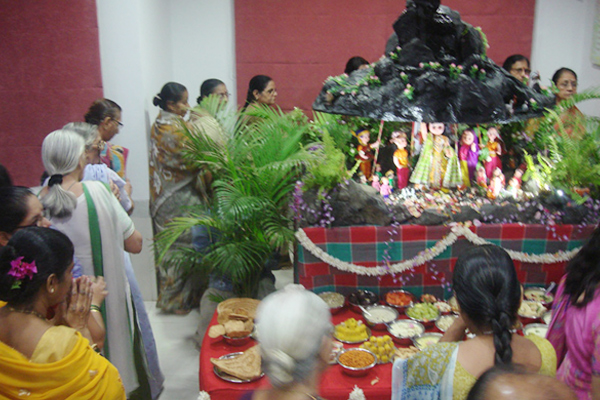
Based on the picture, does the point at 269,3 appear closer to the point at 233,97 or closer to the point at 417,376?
the point at 233,97

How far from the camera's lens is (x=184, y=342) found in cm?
448

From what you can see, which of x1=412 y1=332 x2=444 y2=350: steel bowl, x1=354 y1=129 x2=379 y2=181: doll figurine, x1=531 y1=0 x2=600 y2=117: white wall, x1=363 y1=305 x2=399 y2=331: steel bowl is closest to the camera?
x1=412 y1=332 x2=444 y2=350: steel bowl

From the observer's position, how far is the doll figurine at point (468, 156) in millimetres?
4543

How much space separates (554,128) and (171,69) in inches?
173

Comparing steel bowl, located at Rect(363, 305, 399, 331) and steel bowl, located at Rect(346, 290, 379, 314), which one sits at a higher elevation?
steel bowl, located at Rect(346, 290, 379, 314)

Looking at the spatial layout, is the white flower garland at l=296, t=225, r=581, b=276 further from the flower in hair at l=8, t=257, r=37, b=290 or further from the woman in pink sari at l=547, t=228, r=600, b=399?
the flower in hair at l=8, t=257, r=37, b=290

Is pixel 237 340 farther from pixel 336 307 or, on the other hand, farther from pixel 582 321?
pixel 582 321

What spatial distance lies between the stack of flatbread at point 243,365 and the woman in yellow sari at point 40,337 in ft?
2.99

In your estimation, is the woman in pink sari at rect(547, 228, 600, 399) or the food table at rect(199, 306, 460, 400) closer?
the woman in pink sari at rect(547, 228, 600, 399)

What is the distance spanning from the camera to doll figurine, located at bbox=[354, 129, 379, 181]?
4.57 m

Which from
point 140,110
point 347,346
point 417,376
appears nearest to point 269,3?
point 140,110

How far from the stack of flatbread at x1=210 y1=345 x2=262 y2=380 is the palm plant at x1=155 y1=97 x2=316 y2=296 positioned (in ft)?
3.50

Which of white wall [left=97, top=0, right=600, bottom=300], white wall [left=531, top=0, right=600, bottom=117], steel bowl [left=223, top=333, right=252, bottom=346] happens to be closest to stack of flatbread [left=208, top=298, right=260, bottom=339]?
steel bowl [left=223, top=333, right=252, bottom=346]

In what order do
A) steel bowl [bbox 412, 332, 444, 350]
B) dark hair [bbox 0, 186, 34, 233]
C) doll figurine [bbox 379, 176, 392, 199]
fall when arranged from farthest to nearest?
doll figurine [bbox 379, 176, 392, 199], steel bowl [bbox 412, 332, 444, 350], dark hair [bbox 0, 186, 34, 233]
